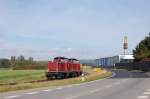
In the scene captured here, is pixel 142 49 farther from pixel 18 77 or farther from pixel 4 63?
pixel 18 77

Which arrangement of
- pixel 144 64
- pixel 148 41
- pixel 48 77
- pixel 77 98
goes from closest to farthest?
pixel 77 98 → pixel 48 77 → pixel 144 64 → pixel 148 41

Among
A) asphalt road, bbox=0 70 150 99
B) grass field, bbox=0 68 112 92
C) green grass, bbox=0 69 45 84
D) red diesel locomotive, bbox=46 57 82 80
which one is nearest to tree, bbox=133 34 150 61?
green grass, bbox=0 69 45 84

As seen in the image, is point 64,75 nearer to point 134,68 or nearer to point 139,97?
point 139,97

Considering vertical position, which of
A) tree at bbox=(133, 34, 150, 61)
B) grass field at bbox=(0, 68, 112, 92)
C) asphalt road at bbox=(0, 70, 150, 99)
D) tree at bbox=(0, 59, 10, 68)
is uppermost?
tree at bbox=(133, 34, 150, 61)

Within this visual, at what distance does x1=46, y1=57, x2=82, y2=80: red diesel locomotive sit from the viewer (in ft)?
206

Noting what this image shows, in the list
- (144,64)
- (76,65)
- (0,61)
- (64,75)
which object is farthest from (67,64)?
(0,61)

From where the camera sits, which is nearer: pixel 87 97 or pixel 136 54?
pixel 87 97

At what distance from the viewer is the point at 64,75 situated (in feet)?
214

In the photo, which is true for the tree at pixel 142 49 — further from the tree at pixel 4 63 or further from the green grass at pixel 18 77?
the green grass at pixel 18 77

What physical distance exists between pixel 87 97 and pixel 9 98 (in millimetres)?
3983

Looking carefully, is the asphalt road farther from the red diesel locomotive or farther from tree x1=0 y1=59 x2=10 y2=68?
tree x1=0 y1=59 x2=10 y2=68

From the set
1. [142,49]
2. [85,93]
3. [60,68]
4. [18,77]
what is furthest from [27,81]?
[142,49]

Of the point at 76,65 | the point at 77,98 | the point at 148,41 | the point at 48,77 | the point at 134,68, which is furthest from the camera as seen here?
the point at 148,41

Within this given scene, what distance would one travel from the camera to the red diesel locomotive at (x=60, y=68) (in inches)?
2477
